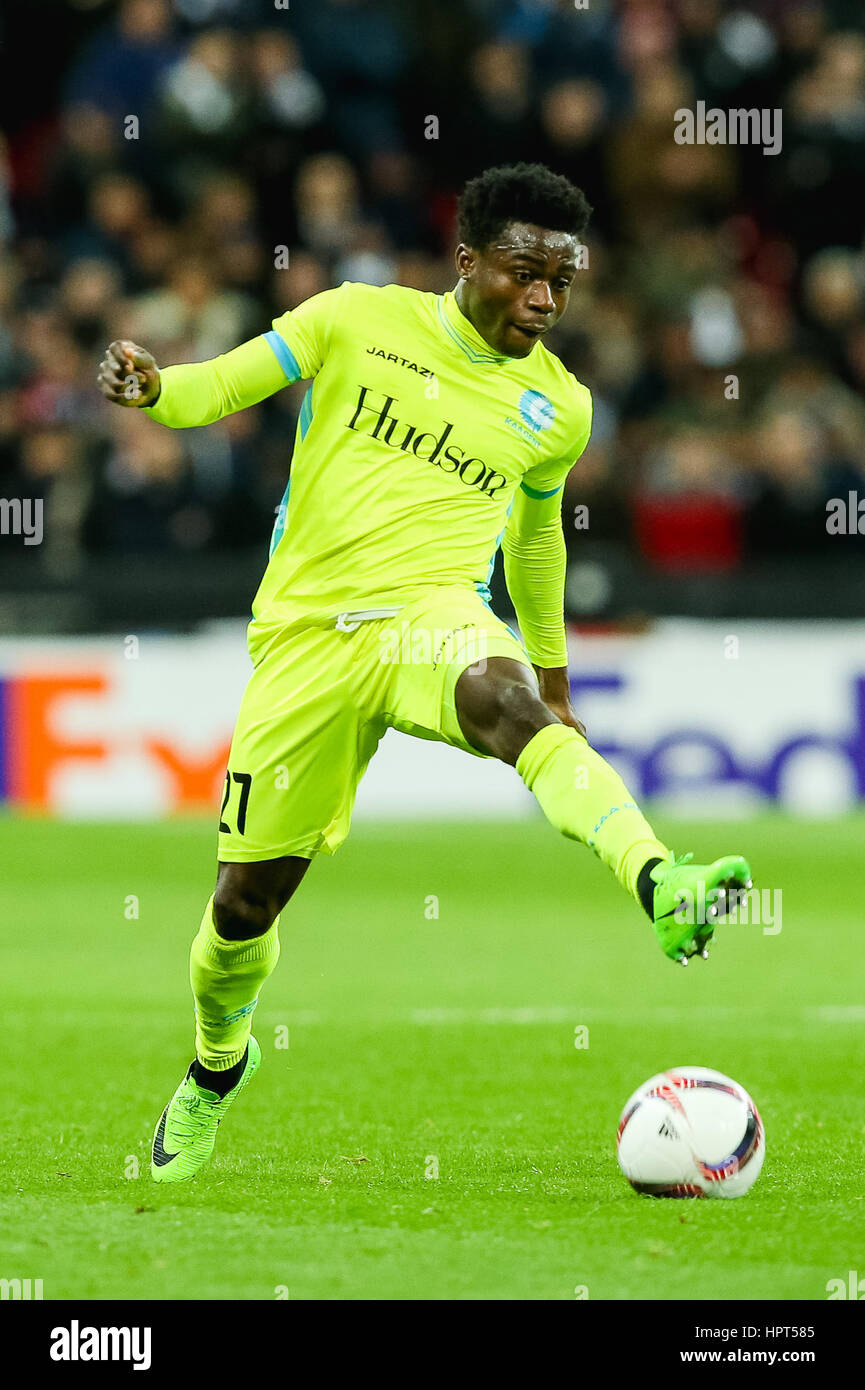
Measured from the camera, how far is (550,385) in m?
6.07

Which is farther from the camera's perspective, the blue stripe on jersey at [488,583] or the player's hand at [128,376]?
the blue stripe on jersey at [488,583]

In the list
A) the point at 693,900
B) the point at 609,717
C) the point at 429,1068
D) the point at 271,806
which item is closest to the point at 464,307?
the point at 271,806

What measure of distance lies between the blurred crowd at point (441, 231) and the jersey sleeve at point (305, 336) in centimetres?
845

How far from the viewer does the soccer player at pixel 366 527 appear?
562cm

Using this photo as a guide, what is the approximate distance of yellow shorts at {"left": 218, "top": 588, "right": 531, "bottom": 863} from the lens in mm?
5617

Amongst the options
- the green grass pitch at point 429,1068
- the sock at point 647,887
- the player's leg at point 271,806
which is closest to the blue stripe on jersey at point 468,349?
the player's leg at point 271,806

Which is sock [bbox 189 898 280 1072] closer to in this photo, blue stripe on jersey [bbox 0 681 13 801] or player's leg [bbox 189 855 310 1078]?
player's leg [bbox 189 855 310 1078]

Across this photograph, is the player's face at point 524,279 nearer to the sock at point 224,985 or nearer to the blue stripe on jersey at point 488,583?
the blue stripe on jersey at point 488,583

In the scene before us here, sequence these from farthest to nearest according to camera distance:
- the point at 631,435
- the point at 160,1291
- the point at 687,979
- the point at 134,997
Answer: the point at 631,435, the point at 687,979, the point at 134,997, the point at 160,1291

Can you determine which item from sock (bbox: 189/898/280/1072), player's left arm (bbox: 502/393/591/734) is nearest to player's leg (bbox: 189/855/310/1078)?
sock (bbox: 189/898/280/1072)

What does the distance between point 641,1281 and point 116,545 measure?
10.5m

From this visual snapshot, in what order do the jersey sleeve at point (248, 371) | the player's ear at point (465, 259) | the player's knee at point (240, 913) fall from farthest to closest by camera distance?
the player's ear at point (465, 259) → the player's knee at point (240, 913) → the jersey sleeve at point (248, 371)

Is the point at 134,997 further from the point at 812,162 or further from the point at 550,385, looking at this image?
the point at 812,162

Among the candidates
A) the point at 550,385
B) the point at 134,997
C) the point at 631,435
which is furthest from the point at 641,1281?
the point at 631,435
